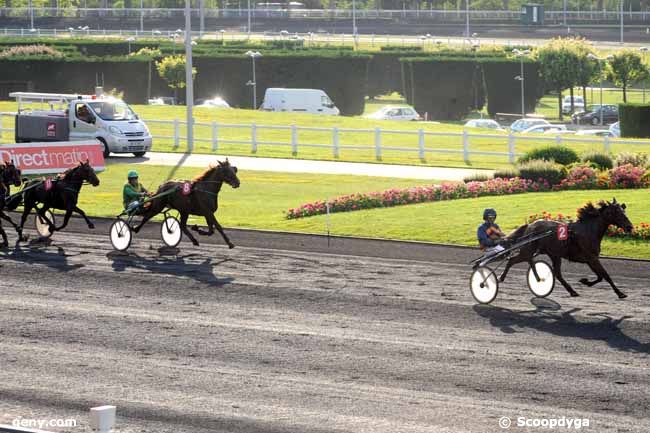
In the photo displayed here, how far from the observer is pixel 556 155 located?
1222 inches

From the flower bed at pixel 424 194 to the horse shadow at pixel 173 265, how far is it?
5580 millimetres

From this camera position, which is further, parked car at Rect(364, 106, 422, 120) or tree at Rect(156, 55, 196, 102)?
tree at Rect(156, 55, 196, 102)

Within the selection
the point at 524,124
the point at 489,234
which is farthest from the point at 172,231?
the point at 524,124

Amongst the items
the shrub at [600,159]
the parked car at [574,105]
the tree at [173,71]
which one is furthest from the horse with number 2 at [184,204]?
the parked car at [574,105]

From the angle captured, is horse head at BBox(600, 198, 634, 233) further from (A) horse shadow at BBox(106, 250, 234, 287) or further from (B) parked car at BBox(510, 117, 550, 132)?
(B) parked car at BBox(510, 117, 550, 132)

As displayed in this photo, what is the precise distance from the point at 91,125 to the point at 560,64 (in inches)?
1772

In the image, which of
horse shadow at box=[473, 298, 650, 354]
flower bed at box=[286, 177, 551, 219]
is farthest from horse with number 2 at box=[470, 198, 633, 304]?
flower bed at box=[286, 177, 551, 219]

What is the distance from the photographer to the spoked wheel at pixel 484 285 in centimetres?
1792

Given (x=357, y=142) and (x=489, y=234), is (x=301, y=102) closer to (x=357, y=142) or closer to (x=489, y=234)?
(x=357, y=142)

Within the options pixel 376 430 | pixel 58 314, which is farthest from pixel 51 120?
pixel 376 430

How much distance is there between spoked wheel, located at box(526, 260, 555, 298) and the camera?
714 inches

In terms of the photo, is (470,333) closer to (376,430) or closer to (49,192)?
(376,430)

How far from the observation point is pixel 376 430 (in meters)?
12.3

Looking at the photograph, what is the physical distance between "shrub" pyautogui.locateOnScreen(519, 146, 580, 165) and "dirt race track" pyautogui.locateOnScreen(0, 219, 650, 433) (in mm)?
9589
